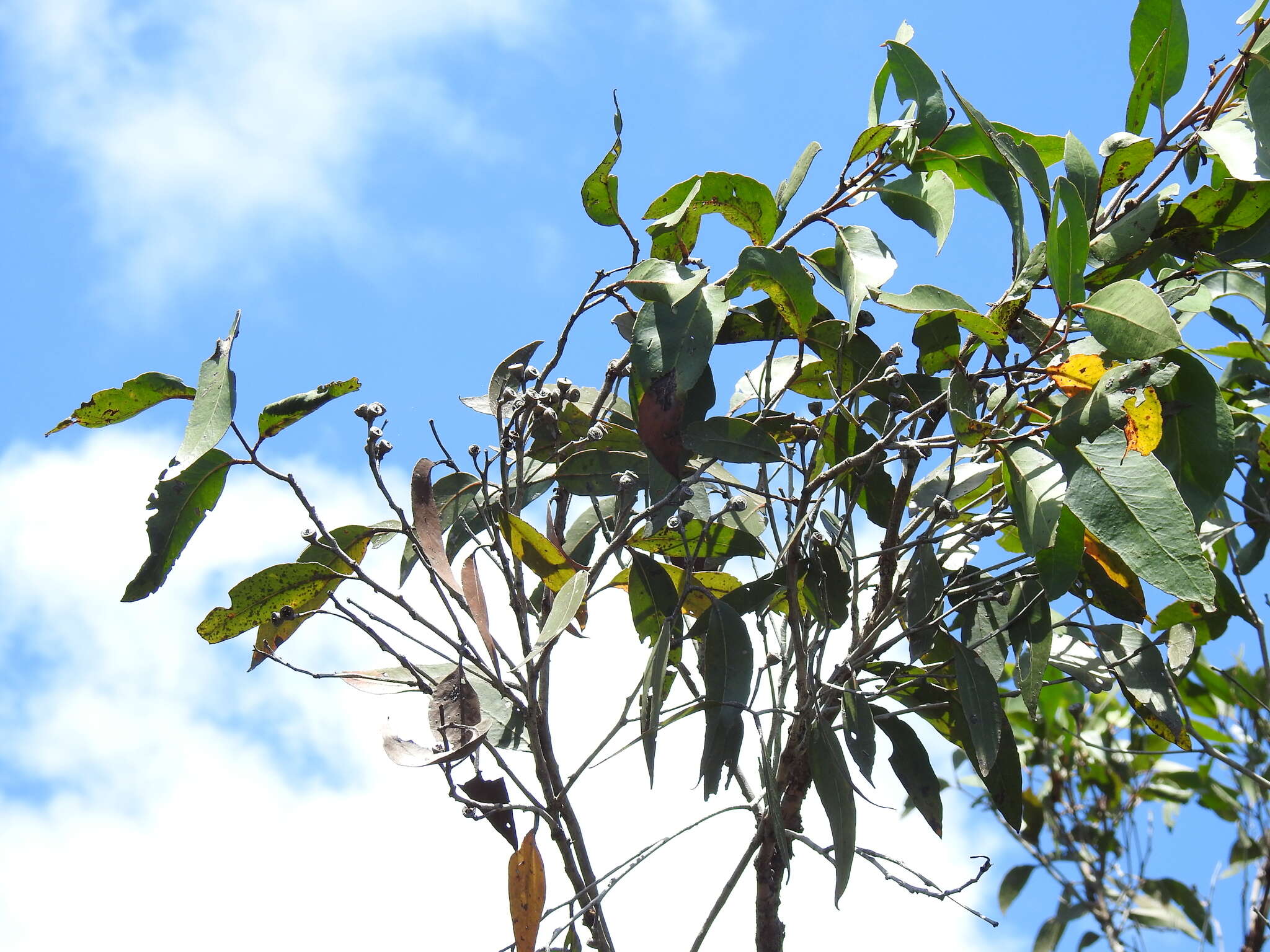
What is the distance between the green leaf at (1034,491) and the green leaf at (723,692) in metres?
0.29

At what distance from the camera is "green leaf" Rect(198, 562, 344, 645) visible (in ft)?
3.34

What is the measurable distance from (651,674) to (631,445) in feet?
0.85

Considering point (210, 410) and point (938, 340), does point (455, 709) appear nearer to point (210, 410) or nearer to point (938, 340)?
point (210, 410)

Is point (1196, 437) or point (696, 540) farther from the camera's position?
point (696, 540)

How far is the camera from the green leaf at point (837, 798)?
3.19 ft

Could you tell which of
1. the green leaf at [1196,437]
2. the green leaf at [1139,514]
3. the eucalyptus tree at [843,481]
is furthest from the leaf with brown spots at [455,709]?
the green leaf at [1196,437]

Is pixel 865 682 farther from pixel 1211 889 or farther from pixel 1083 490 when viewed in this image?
pixel 1211 889

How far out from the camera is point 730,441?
100 centimetres

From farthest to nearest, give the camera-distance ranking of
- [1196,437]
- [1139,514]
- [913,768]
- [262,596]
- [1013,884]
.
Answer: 1. [1013,884]
2. [913,768]
3. [262,596]
4. [1196,437]
5. [1139,514]

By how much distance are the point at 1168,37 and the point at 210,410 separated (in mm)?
1035

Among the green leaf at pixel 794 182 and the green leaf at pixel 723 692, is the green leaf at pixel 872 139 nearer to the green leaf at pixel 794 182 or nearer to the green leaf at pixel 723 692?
the green leaf at pixel 794 182

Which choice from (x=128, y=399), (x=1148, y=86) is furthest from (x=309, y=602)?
(x=1148, y=86)

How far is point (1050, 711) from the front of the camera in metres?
2.56

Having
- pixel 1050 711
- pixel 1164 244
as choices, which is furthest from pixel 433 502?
pixel 1050 711
